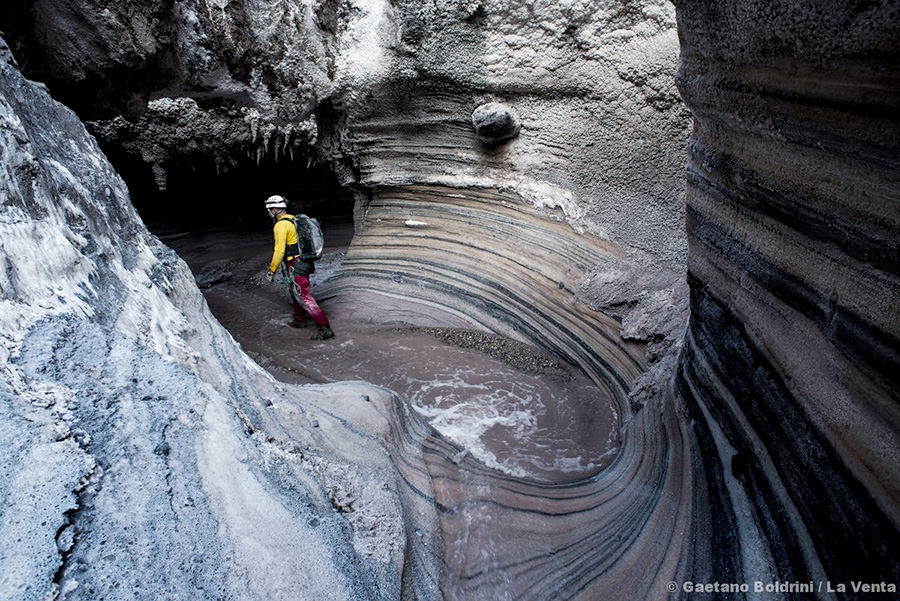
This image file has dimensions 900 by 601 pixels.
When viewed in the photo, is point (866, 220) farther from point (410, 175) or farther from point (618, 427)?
point (410, 175)

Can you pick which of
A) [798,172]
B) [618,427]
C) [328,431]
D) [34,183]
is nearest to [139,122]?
[34,183]

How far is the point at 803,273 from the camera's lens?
1259 millimetres

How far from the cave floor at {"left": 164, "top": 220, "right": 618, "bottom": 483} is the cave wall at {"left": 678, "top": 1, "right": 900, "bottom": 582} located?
97 centimetres

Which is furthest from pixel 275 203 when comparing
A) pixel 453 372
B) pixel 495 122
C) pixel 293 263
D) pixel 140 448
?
pixel 140 448

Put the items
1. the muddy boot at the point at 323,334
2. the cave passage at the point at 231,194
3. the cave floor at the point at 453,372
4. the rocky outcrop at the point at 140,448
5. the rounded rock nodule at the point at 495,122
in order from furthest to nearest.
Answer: the cave passage at the point at 231,194 → the muddy boot at the point at 323,334 → the rounded rock nodule at the point at 495,122 → the cave floor at the point at 453,372 → the rocky outcrop at the point at 140,448

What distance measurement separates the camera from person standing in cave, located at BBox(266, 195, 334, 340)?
4125 mm

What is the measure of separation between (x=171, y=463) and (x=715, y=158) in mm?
1678

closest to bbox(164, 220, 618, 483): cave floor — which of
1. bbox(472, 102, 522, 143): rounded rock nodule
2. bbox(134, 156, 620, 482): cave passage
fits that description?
bbox(134, 156, 620, 482): cave passage

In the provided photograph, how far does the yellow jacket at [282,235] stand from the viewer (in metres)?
4.15

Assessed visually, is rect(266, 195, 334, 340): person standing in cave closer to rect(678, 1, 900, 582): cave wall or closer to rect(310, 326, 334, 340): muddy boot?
rect(310, 326, 334, 340): muddy boot

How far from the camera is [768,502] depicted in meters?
1.36

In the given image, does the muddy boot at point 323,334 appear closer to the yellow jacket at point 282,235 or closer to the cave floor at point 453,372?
the cave floor at point 453,372

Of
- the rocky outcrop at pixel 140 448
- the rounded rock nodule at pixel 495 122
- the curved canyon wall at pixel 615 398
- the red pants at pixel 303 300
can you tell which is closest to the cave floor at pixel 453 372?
the red pants at pixel 303 300

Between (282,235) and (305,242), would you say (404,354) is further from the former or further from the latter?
(282,235)
